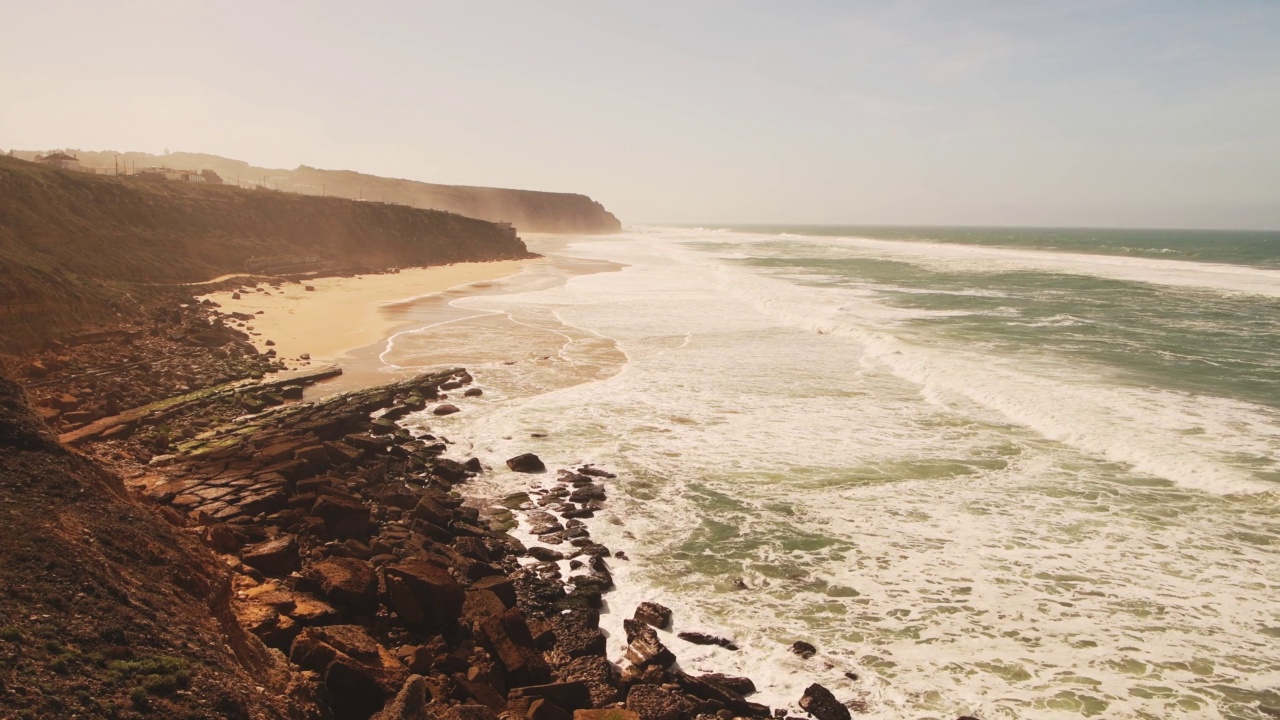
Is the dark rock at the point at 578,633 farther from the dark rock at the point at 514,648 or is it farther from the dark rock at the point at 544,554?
the dark rock at the point at 544,554

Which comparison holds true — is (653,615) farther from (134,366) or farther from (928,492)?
(134,366)

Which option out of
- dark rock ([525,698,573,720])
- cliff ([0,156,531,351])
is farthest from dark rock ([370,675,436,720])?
cliff ([0,156,531,351])

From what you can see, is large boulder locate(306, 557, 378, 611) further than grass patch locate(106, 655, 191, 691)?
Yes

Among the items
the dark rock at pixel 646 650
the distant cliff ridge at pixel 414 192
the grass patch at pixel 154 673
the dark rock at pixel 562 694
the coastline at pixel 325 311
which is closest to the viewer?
the grass patch at pixel 154 673

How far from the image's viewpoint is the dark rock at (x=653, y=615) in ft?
26.3

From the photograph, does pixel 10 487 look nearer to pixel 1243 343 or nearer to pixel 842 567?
pixel 842 567

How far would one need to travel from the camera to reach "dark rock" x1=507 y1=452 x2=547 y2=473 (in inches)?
499

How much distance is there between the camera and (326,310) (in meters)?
29.1

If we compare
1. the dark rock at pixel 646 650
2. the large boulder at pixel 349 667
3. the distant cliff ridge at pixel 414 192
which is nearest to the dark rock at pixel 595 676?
the dark rock at pixel 646 650

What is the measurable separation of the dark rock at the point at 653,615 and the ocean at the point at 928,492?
222 millimetres

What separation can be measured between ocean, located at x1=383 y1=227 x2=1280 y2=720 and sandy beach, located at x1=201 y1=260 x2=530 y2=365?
1784 millimetres

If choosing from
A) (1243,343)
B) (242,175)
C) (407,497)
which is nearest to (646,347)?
(407,497)

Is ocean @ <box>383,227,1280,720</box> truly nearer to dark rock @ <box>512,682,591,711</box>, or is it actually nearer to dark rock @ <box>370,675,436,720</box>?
dark rock @ <box>512,682,591,711</box>

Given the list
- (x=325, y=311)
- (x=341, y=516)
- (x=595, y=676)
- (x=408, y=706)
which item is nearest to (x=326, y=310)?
(x=325, y=311)
